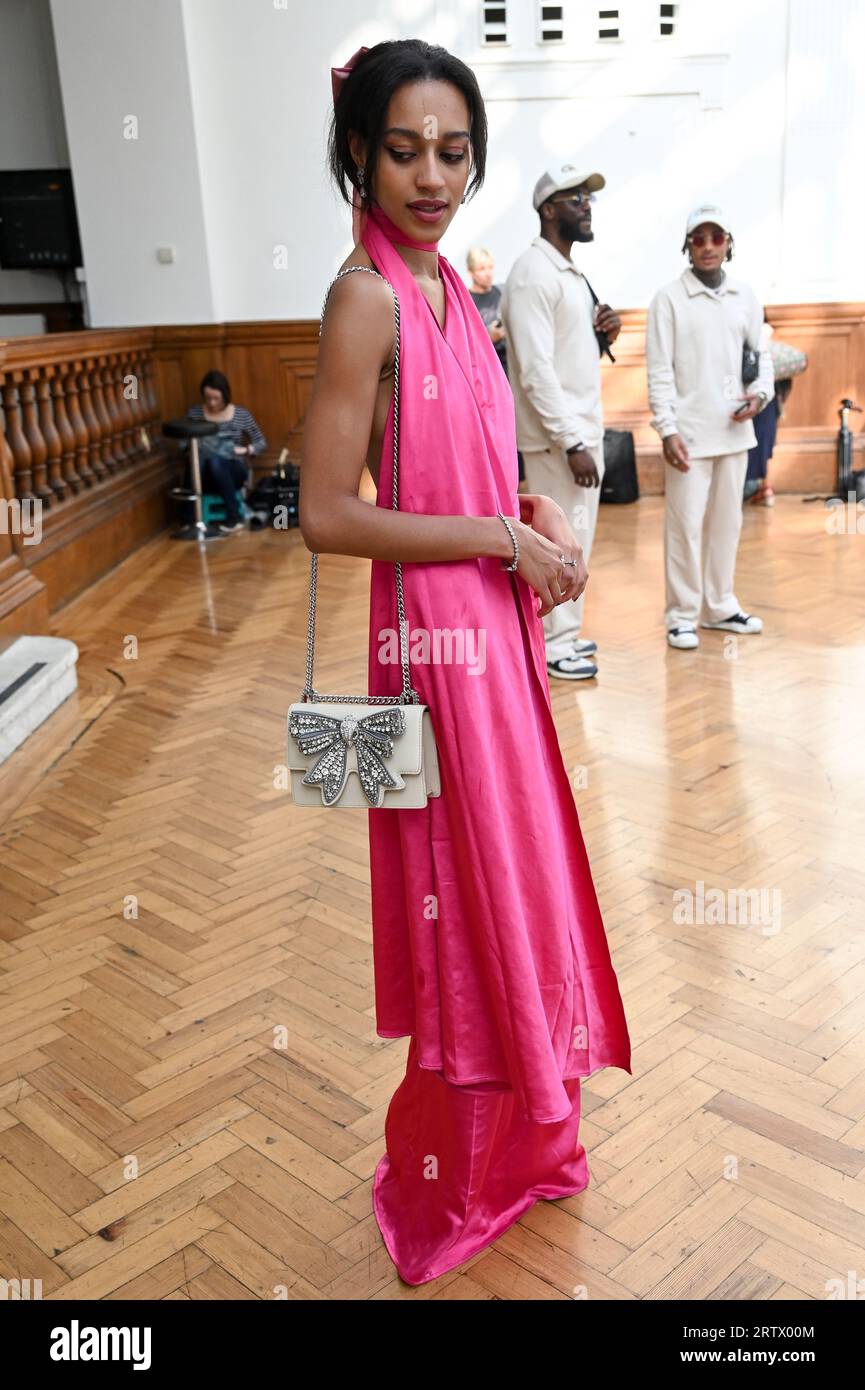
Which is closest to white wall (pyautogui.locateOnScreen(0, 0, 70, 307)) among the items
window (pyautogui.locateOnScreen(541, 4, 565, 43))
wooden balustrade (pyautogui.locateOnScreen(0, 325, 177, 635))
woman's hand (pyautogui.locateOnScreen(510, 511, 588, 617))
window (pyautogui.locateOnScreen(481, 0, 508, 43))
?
wooden balustrade (pyautogui.locateOnScreen(0, 325, 177, 635))

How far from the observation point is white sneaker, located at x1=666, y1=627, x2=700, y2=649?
5492mm

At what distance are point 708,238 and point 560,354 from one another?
0.88 m

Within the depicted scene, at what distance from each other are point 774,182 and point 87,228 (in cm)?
511

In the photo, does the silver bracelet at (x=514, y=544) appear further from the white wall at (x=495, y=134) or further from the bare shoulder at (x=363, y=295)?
the white wall at (x=495, y=134)

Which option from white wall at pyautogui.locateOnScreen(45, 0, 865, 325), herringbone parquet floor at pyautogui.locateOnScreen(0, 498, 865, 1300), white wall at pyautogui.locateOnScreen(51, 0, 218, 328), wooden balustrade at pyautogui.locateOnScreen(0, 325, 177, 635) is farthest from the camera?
white wall at pyautogui.locateOnScreen(45, 0, 865, 325)

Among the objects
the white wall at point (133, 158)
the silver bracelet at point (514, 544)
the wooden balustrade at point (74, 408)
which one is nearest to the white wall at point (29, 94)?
the white wall at point (133, 158)

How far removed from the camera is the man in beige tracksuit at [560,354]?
15.9 feet

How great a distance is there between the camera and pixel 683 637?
5.51 m

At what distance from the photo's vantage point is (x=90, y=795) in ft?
13.9

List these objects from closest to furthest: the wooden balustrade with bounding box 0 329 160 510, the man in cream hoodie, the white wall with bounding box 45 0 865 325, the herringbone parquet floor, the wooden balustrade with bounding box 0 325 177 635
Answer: the herringbone parquet floor
the man in cream hoodie
the wooden balustrade with bounding box 0 325 177 635
the wooden balustrade with bounding box 0 329 160 510
the white wall with bounding box 45 0 865 325

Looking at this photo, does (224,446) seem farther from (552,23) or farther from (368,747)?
(368,747)

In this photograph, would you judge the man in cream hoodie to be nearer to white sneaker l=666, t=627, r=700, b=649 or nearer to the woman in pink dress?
white sneaker l=666, t=627, r=700, b=649

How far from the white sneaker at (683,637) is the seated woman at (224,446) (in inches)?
165

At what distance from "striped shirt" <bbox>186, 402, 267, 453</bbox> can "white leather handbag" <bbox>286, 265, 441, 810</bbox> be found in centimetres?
729
